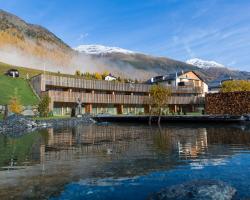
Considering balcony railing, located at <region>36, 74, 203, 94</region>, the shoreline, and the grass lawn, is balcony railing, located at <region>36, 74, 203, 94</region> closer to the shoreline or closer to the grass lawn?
the grass lawn

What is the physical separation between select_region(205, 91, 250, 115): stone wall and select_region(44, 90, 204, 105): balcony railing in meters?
29.5

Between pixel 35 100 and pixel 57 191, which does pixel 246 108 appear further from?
pixel 57 191

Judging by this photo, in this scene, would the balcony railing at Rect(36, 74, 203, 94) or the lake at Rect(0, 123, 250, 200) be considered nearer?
the lake at Rect(0, 123, 250, 200)

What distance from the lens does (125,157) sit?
2500cm

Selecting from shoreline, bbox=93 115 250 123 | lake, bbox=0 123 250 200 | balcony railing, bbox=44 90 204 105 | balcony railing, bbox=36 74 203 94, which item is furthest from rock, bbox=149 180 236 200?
balcony railing, bbox=36 74 203 94

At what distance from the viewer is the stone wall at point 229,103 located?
7794 centimetres

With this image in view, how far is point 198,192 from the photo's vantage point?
538 inches

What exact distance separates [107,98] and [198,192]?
10085 centimetres

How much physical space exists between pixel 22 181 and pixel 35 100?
83.4 metres

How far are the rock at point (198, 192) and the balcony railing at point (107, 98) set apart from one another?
86.9 meters

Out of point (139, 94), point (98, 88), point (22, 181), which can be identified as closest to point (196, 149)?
point (22, 181)

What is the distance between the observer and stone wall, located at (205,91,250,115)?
77938mm

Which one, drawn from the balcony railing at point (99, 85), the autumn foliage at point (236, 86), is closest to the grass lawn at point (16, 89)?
the balcony railing at point (99, 85)

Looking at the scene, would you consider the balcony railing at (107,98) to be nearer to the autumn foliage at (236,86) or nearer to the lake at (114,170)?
the autumn foliage at (236,86)
